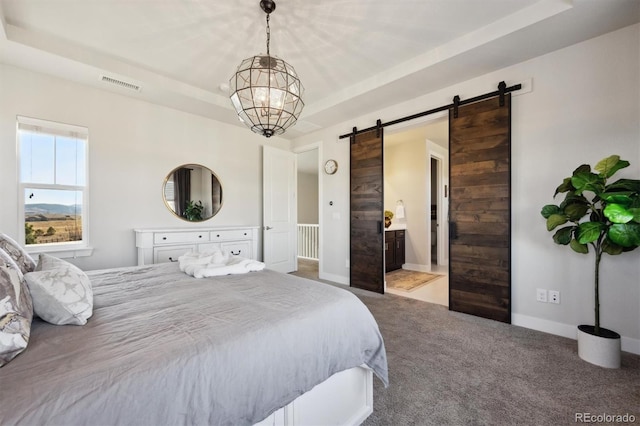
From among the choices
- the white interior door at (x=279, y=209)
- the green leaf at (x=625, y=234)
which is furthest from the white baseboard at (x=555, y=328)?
the white interior door at (x=279, y=209)

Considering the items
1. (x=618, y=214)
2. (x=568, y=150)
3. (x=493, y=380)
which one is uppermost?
(x=568, y=150)

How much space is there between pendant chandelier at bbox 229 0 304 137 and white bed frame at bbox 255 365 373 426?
1.78 meters

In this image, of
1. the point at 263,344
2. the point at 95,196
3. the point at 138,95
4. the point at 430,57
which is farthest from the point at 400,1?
the point at 95,196

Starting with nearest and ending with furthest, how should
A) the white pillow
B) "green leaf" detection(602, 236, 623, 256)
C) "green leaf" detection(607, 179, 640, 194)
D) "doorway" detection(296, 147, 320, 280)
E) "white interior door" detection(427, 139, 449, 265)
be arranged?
the white pillow, "green leaf" detection(607, 179, 640, 194), "green leaf" detection(602, 236, 623, 256), "doorway" detection(296, 147, 320, 280), "white interior door" detection(427, 139, 449, 265)

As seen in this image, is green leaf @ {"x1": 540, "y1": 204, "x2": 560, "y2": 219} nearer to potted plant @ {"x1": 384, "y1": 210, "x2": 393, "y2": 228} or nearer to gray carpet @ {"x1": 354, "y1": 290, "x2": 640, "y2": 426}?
gray carpet @ {"x1": 354, "y1": 290, "x2": 640, "y2": 426}

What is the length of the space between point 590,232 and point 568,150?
948 mm

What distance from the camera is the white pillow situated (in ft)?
3.79

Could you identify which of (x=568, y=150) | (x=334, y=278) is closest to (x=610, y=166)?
(x=568, y=150)

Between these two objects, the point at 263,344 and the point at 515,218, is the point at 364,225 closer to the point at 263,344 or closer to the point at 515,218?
the point at 515,218

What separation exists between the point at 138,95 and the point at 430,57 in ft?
11.4

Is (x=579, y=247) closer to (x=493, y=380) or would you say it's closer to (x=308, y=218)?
(x=493, y=380)

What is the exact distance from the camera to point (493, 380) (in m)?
1.88

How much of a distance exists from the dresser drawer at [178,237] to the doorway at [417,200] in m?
3.17

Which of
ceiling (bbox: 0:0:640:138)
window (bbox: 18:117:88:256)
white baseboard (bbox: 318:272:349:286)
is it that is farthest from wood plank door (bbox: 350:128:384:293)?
window (bbox: 18:117:88:256)
